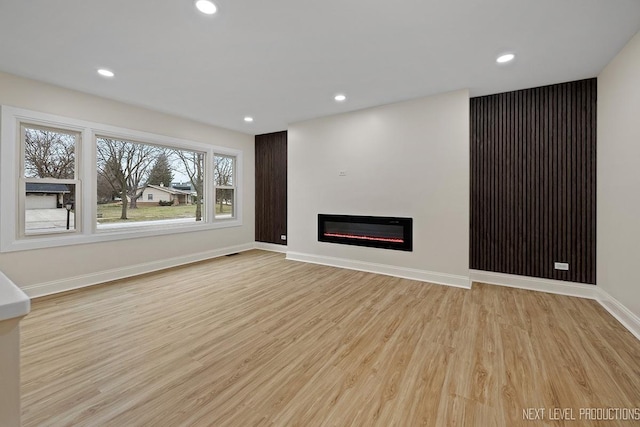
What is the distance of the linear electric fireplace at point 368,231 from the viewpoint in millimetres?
4020

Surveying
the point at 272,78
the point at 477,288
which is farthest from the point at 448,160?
the point at 272,78

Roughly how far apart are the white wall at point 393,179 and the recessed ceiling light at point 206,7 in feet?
9.03

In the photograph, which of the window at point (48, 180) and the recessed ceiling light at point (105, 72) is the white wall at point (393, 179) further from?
the window at point (48, 180)

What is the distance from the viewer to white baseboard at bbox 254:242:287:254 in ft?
19.2

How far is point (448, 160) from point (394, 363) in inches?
111

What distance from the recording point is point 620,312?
259cm

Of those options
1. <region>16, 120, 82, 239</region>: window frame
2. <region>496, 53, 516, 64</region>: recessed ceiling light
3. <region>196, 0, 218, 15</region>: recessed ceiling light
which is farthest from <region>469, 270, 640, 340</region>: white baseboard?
<region>16, 120, 82, 239</region>: window frame

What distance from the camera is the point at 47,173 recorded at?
3396 millimetres

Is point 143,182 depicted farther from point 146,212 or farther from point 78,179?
point 78,179

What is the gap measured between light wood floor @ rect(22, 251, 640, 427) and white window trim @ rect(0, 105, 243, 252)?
2.70 feet

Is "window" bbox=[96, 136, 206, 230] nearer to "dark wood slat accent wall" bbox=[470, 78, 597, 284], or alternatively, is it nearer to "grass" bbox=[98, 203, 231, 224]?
"grass" bbox=[98, 203, 231, 224]

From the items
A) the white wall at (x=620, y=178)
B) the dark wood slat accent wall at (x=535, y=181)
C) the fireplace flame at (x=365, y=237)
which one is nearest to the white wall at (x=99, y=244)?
the fireplace flame at (x=365, y=237)

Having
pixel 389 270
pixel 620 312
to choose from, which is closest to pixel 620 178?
pixel 620 312

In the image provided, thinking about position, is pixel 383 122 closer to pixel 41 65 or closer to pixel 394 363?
pixel 394 363
